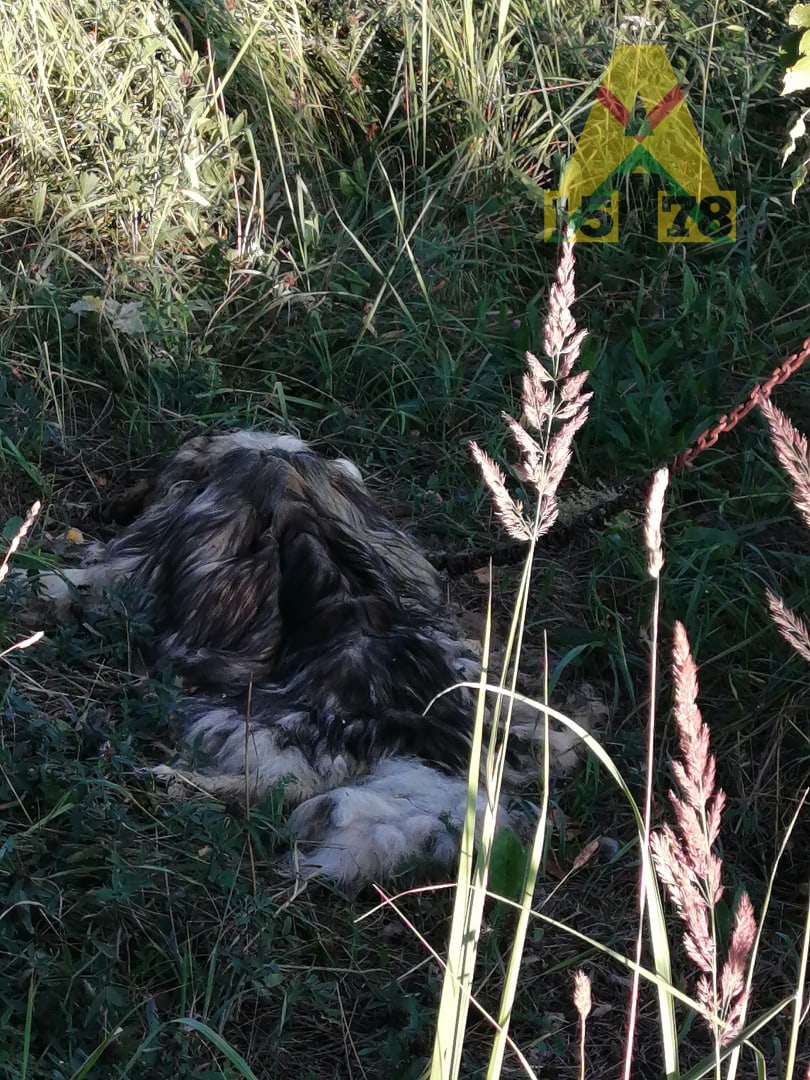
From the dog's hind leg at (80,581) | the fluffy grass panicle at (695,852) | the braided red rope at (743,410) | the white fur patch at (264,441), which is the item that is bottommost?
the dog's hind leg at (80,581)

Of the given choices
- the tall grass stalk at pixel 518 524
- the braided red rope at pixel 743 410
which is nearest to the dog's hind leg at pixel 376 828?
the tall grass stalk at pixel 518 524

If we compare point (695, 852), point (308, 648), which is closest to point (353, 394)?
point (308, 648)

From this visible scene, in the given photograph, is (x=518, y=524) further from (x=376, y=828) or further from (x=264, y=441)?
(x=264, y=441)

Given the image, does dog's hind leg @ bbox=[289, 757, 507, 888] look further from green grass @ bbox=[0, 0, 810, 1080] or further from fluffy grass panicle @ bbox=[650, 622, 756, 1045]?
fluffy grass panicle @ bbox=[650, 622, 756, 1045]

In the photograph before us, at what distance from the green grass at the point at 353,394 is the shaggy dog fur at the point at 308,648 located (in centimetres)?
13

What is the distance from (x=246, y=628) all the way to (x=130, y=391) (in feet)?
4.41

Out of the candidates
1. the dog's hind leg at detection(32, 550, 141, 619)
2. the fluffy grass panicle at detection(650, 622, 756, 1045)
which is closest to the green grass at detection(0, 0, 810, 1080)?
the dog's hind leg at detection(32, 550, 141, 619)

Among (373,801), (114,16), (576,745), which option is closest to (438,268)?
(114,16)

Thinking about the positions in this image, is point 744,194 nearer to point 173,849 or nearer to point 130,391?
point 130,391

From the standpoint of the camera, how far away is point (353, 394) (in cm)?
466

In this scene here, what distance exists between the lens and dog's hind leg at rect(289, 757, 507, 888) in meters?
2.85

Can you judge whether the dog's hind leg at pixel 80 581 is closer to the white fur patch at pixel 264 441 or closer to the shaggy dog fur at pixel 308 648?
the shaggy dog fur at pixel 308 648

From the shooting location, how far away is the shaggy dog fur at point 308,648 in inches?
117

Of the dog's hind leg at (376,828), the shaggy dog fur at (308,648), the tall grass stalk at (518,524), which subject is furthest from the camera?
the shaggy dog fur at (308,648)
